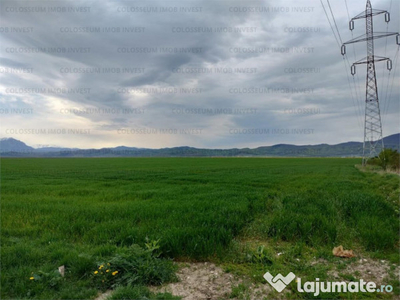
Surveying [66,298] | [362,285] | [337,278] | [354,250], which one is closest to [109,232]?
[66,298]

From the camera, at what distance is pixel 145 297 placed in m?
3.41

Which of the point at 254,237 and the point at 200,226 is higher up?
the point at 200,226

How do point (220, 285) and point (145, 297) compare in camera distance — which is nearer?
point (145, 297)

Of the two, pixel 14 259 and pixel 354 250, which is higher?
pixel 14 259

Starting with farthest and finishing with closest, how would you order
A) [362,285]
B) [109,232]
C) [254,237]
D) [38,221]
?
[38,221] < [254,237] < [109,232] < [362,285]

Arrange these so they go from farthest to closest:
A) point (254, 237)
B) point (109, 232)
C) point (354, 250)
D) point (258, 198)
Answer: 1. point (258, 198)
2. point (254, 237)
3. point (109, 232)
4. point (354, 250)

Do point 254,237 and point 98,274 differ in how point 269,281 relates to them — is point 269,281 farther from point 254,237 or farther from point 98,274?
point 98,274

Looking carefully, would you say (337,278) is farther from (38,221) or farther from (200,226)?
(38,221)

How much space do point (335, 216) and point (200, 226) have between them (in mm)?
4661

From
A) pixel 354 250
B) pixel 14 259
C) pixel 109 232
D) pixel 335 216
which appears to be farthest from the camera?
pixel 335 216

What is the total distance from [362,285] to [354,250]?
66.2 inches

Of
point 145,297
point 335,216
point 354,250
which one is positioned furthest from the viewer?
point 335,216

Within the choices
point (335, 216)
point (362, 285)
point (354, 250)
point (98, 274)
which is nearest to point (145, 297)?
point (98, 274)

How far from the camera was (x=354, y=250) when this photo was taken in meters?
5.39
